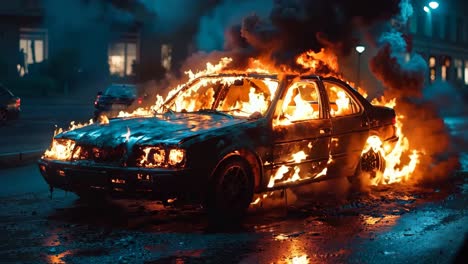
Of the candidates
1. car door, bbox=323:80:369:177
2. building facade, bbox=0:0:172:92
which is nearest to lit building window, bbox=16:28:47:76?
building facade, bbox=0:0:172:92

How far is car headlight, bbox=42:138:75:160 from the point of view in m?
7.66

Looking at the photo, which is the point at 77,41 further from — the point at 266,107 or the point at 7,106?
the point at 266,107

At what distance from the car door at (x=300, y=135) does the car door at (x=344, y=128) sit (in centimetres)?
17

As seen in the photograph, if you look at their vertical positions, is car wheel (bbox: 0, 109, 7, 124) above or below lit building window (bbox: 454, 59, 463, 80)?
below

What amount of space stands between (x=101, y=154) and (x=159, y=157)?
58 centimetres

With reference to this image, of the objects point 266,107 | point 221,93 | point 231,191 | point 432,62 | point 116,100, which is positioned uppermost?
point 432,62

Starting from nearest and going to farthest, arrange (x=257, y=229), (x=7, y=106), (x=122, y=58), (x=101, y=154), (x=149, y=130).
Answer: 1. (x=257, y=229)
2. (x=101, y=154)
3. (x=149, y=130)
4. (x=7, y=106)
5. (x=122, y=58)

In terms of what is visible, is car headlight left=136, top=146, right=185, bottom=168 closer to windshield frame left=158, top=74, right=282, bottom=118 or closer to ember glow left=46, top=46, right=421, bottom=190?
ember glow left=46, top=46, right=421, bottom=190

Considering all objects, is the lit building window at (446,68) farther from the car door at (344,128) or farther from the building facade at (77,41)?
the car door at (344,128)

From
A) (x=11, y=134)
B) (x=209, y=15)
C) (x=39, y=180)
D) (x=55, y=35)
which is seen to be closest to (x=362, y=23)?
(x=209, y=15)

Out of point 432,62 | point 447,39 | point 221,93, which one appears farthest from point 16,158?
point 447,39

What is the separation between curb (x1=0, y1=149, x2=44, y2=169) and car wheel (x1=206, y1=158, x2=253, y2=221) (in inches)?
205

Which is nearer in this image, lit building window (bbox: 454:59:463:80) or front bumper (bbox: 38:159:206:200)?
front bumper (bbox: 38:159:206:200)

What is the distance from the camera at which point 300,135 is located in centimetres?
828
